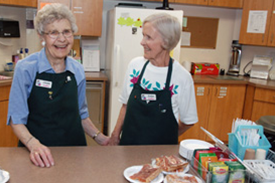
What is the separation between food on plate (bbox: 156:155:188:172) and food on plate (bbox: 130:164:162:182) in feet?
0.17

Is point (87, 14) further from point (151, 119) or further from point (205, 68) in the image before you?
point (151, 119)

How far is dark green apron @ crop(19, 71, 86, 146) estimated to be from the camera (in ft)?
5.19

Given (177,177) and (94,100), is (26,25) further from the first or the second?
(177,177)

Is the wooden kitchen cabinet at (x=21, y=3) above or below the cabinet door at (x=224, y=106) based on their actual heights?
above

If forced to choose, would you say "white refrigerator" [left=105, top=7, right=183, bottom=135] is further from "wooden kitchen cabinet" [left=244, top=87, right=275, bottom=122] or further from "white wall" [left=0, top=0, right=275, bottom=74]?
"wooden kitchen cabinet" [left=244, top=87, right=275, bottom=122]

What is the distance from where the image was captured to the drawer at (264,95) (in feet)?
11.9

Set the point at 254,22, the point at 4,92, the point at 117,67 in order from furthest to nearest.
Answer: the point at 254,22 < the point at 117,67 < the point at 4,92

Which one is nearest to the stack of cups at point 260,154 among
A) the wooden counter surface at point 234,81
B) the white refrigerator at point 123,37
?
the white refrigerator at point 123,37

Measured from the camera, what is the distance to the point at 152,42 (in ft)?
6.11

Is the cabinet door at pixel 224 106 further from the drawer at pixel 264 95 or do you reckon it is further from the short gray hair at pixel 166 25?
the short gray hair at pixel 166 25

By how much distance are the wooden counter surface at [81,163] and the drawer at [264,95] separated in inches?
99.5

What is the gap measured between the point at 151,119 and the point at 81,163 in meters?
0.62

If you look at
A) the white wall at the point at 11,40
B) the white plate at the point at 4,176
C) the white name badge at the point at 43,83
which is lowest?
the white plate at the point at 4,176

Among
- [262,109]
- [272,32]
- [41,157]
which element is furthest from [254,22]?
[41,157]
